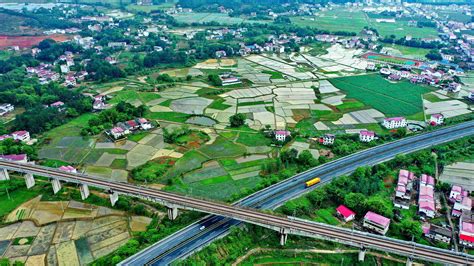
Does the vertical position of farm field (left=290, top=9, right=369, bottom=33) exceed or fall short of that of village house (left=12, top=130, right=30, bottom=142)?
it exceeds it

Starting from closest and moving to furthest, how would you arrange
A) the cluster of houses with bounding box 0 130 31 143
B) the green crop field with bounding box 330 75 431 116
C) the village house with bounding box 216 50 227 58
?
the cluster of houses with bounding box 0 130 31 143 → the green crop field with bounding box 330 75 431 116 → the village house with bounding box 216 50 227 58

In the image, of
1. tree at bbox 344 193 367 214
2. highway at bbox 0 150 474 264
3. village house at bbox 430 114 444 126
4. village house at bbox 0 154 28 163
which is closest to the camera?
highway at bbox 0 150 474 264

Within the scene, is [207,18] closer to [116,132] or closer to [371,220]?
[116,132]

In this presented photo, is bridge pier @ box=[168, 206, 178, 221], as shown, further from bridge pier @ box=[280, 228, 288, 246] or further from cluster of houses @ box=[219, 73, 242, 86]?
cluster of houses @ box=[219, 73, 242, 86]

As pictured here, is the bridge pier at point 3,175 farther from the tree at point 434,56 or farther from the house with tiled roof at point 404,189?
the tree at point 434,56

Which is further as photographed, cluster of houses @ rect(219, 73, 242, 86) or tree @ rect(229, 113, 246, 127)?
cluster of houses @ rect(219, 73, 242, 86)

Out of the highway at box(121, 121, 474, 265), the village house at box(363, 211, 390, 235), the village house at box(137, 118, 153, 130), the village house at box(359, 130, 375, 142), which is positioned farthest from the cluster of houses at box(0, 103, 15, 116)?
the village house at box(363, 211, 390, 235)

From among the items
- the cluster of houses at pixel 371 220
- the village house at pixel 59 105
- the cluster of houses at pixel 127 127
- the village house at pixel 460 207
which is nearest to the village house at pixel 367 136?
the village house at pixel 460 207
